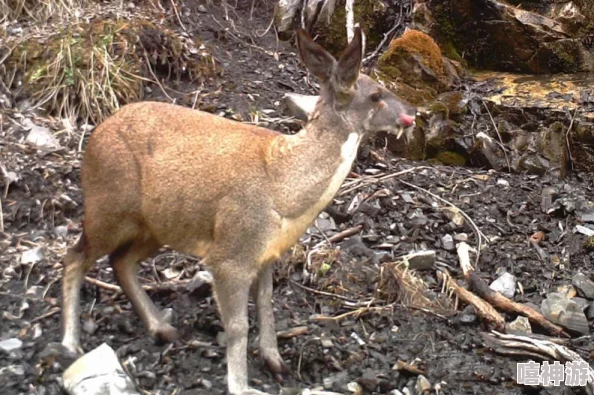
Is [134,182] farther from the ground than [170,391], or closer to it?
farther from the ground

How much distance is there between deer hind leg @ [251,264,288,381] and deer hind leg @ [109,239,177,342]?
1.70 feet

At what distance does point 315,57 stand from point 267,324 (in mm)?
1490

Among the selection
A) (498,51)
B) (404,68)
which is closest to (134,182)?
(404,68)

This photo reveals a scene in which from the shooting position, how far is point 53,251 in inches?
235

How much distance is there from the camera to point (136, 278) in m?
5.33

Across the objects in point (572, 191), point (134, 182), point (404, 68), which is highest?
point (134, 182)

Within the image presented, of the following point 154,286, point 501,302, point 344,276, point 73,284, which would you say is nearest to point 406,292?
point 344,276

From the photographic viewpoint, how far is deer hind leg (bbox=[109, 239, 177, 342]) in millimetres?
5219

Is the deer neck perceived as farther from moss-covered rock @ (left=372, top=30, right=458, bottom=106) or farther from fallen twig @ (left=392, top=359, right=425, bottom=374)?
moss-covered rock @ (left=372, top=30, right=458, bottom=106)

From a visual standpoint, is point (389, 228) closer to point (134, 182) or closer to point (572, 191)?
point (572, 191)

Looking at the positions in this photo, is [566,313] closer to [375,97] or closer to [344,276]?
[344,276]

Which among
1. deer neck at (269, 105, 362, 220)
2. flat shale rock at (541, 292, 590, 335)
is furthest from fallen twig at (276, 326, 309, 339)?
flat shale rock at (541, 292, 590, 335)

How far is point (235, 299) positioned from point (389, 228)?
243 centimetres

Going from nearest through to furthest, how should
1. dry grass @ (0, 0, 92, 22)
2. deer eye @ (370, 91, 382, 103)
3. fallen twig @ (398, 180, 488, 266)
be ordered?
deer eye @ (370, 91, 382, 103) → fallen twig @ (398, 180, 488, 266) → dry grass @ (0, 0, 92, 22)
